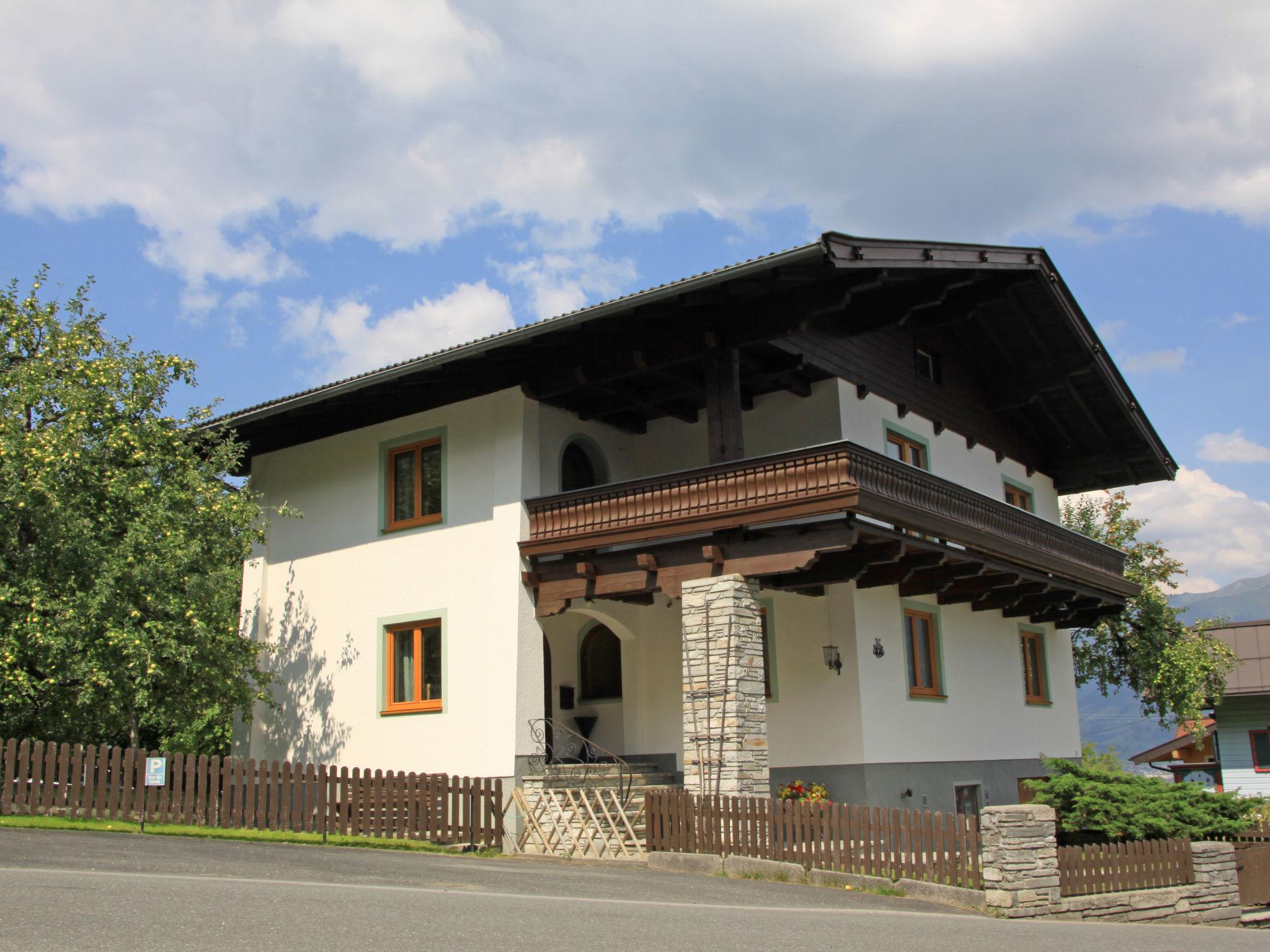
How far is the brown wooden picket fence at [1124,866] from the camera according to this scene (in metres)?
13.1

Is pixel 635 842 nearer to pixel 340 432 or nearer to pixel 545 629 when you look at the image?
pixel 545 629

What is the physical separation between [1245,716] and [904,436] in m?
16.7

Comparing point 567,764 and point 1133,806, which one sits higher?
point 567,764

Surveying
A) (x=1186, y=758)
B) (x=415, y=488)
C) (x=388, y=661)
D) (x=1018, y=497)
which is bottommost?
(x=1186, y=758)

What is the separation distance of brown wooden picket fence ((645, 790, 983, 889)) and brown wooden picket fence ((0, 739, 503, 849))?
322cm

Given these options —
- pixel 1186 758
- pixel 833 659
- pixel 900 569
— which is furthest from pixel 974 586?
pixel 1186 758

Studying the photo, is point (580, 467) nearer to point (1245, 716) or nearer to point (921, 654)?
point (921, 654)

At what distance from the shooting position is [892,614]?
754 inches

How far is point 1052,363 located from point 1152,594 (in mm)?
9193

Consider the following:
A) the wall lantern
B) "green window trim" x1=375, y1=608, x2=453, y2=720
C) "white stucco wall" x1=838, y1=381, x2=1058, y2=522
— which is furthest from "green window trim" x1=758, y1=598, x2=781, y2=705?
"green window trim" x1=375, y1=608, x2=453, y2=720

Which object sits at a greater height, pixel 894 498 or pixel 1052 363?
pixel 1052 363

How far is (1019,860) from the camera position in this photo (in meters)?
12.4

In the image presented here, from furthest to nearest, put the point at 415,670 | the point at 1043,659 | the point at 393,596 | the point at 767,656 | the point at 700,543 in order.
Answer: the point at 1043,659 < the point at 393,596 < the point at 415,670 < the point at 767,656 < the point at 700,543

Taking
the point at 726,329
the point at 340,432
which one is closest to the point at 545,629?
the point at 340,432
